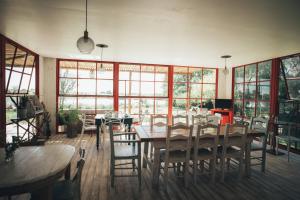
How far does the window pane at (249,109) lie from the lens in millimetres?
6273

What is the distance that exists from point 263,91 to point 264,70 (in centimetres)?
68

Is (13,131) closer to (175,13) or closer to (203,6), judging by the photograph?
(175,13)

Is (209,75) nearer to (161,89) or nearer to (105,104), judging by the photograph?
(161,89)

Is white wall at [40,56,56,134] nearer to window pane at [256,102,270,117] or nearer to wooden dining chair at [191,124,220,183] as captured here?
wooden dining chair at [191,124,220,183]

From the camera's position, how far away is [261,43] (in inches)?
156

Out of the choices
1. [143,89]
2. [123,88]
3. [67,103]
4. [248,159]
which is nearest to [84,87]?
[67,103]

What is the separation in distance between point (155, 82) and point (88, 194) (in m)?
5.09

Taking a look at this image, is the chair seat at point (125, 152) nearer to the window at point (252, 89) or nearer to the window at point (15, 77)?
the window at point (15, 77)

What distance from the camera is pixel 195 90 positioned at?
7.42 metres

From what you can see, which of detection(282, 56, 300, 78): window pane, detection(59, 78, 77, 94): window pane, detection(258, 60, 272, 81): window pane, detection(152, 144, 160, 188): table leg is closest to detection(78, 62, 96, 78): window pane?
detection(59, 78, 77, 94): window pane

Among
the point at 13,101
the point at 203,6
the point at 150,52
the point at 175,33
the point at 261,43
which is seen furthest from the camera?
the point at 150,52

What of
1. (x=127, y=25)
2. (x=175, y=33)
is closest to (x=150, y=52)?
(x=175, y=33)

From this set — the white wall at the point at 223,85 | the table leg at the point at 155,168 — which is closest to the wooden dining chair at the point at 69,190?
the table leg at the point at 155,168

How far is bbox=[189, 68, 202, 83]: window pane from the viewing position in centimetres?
735
